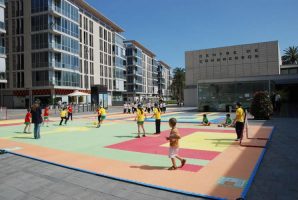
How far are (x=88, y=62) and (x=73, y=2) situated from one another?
1374 cm

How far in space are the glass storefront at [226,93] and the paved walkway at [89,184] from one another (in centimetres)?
2462

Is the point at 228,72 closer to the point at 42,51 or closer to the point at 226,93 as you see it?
the point at 226,93

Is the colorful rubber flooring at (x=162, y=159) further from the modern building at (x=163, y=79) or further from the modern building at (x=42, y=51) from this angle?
the modern building at (x=163, y=79)

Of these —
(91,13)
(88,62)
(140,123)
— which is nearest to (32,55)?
(88,62)

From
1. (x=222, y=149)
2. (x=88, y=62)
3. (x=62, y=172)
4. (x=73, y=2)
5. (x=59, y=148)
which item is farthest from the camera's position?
(x=88, y=62)

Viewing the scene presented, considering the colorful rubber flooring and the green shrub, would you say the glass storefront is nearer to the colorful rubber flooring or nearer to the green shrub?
the green shrub

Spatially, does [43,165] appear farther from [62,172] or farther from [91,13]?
[91,13]

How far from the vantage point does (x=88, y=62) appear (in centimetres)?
6550

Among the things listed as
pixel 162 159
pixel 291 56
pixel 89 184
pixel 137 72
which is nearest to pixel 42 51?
pixel 162 159

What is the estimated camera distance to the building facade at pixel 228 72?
107ft

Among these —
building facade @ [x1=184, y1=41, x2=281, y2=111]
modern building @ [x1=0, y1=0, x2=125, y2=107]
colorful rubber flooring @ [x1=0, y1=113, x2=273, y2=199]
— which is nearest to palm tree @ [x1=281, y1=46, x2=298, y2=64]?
building facade @ [x1=184, y1=41, x2=281, y2=111]

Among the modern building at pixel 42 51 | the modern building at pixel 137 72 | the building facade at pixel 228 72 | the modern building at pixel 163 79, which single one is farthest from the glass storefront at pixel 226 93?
the modern building at pixel 163 79

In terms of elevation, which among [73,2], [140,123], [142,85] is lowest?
[140,123]

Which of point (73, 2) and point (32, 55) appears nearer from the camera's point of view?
point (32, 55)
